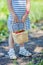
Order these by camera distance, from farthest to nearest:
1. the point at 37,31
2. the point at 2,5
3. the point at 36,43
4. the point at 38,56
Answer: the point at 2,5 → the point at 37,31 → the point at 36,43 → the point at 38,56

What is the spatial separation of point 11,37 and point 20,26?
0.30m

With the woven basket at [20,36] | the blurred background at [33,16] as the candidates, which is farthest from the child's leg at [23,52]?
the blurred background at [33,16]

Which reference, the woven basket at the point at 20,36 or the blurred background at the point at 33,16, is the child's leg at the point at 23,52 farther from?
the blurred background at the point at 33,16

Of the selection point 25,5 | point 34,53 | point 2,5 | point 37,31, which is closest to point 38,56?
point 34,53

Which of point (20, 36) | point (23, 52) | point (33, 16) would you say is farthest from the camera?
point (33, 16)

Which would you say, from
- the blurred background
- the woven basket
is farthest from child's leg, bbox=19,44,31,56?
the blurred background

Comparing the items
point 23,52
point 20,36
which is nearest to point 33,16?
point 23,52

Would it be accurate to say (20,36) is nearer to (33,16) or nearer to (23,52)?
(23,52)

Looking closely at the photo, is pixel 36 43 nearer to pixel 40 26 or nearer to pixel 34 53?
pixel 34 53

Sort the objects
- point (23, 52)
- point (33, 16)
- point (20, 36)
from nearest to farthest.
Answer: point (20, 36) → point (23, 52) → point (33, 16)

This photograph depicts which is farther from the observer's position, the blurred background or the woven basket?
the blurred background

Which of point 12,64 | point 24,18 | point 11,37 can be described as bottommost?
point 12,64

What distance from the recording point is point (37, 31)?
6.46 meters

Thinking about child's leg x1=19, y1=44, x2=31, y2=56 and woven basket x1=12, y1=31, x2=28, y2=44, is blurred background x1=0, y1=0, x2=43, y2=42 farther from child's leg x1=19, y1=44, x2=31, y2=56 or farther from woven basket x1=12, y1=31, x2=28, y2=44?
woven basket x1=12, y1=31, x2=28, y2=44
